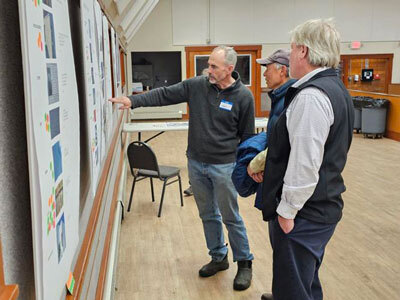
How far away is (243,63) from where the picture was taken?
12922mm

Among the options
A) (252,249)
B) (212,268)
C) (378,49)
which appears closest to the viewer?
(212,268)

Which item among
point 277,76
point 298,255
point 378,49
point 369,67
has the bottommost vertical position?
point 298,255

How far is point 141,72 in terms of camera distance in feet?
41.6

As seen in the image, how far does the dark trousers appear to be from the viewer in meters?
2.02

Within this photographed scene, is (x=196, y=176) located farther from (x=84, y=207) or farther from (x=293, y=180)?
(x=84, y=207)

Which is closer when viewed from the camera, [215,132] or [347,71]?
[215,132]

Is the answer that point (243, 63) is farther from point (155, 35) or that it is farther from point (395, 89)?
point (395, 89)

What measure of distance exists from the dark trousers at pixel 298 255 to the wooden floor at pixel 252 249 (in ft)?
3.37

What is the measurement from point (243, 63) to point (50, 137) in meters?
12.5

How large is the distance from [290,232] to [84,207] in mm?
1006

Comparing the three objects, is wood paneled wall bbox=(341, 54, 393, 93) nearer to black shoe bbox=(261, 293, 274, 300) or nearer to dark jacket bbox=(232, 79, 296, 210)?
black shoe bbox=(261, 293, 274, 300)

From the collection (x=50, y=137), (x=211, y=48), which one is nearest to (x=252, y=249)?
(x=50, y=137)

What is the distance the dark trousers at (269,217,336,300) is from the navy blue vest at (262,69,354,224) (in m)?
0.06

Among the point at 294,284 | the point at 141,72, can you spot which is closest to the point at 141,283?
the point at 294,284
